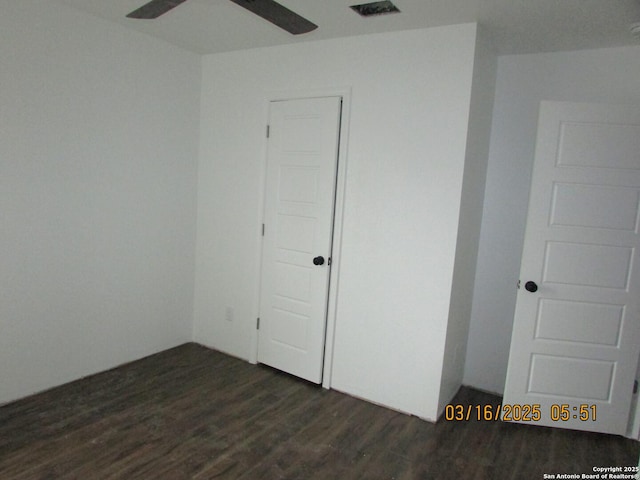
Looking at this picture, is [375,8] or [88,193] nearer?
[375,8]

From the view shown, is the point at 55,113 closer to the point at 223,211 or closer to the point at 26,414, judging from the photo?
the point at 223,211

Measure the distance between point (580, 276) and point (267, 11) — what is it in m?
2.40

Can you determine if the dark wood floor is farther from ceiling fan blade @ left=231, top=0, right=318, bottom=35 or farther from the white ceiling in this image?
the white ceiling

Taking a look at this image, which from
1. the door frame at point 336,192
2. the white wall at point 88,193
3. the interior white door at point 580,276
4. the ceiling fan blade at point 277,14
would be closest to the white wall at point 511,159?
the interior white door at point 580,276

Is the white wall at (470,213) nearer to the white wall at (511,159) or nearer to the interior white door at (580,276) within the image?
the white wall at (511,159)

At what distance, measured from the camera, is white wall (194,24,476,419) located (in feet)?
8.84

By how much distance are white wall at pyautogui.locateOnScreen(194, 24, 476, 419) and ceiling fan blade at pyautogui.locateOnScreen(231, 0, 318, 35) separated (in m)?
0.81

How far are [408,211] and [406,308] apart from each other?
644 millimetres

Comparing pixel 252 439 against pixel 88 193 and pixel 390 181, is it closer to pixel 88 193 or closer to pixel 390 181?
pixel 390 181

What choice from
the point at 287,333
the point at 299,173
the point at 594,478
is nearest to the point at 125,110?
the point at 299,173

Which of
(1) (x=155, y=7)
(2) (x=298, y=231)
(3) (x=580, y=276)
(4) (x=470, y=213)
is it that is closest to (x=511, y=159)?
(4) (x=470, y=213)

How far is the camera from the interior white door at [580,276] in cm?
265

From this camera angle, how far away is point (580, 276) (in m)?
2.74

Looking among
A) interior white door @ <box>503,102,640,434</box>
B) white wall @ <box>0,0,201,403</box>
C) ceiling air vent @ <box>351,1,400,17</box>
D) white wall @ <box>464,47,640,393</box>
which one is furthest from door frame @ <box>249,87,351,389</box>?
interior white door @ <box>503,102,640,434</box>
